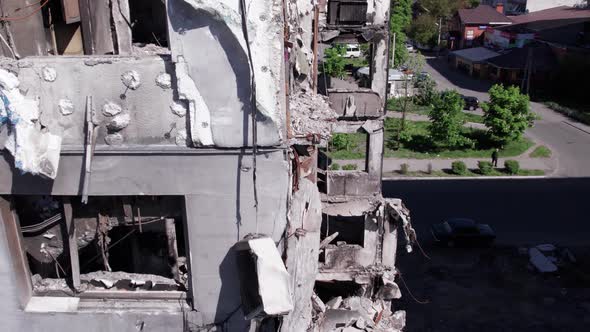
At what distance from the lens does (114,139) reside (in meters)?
5.57

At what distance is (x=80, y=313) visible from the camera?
627 cm

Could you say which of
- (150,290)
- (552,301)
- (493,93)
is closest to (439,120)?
(493,93)

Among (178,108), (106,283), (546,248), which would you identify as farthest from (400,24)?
(178,108)

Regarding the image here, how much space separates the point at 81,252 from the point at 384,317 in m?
9.29

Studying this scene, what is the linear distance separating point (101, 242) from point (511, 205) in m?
29.0

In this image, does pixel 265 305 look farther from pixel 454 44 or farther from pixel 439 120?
pixel 454 44

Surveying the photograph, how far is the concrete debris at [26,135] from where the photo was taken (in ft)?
17.6

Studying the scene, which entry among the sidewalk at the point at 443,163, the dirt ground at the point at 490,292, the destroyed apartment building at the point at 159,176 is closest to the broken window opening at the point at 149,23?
the destroyed apartment building at the point at 159,176

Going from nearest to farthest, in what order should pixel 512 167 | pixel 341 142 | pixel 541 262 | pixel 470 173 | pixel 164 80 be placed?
1. pixel 164 80
2. pixel 541 262
3. pixel 512 167
4. pixel 470 173
5. pixel 341 142

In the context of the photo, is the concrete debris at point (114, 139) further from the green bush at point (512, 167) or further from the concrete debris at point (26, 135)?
the green bush at point (512, 167)

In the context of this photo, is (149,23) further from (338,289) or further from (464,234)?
(464,234)

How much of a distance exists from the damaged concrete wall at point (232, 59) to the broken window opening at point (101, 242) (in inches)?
48.6

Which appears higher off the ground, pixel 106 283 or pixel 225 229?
pixel 225 229

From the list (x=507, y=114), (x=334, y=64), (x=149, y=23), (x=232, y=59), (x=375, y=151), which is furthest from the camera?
(x=334, y=64)
